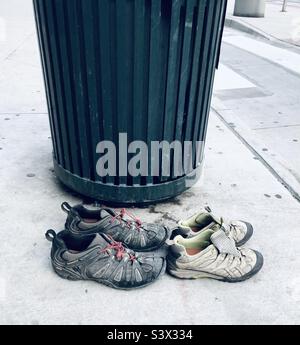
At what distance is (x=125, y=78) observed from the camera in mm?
1716

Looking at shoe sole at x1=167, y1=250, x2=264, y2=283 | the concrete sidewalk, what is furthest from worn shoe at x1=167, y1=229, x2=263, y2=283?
the concrete sidewalk

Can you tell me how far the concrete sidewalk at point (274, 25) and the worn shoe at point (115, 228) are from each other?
21.4 feet

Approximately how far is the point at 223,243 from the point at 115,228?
464 millimetres

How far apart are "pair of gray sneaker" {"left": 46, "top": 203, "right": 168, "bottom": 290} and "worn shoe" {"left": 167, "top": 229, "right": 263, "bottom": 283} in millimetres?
80

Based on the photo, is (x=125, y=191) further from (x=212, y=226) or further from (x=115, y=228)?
(x=212, y=226)

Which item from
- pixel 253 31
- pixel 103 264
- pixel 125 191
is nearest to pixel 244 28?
pixel 253 31

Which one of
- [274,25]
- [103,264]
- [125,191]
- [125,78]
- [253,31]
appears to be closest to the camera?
[103,264]

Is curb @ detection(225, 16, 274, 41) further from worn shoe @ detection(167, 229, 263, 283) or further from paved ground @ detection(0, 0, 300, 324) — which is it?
worn shoe @ detection(167, 229, 263, 283)

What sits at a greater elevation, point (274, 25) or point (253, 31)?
point (253, 31)

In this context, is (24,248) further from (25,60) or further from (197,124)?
(25,60)

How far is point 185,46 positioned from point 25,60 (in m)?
3.87

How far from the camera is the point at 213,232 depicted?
68.3 inches
